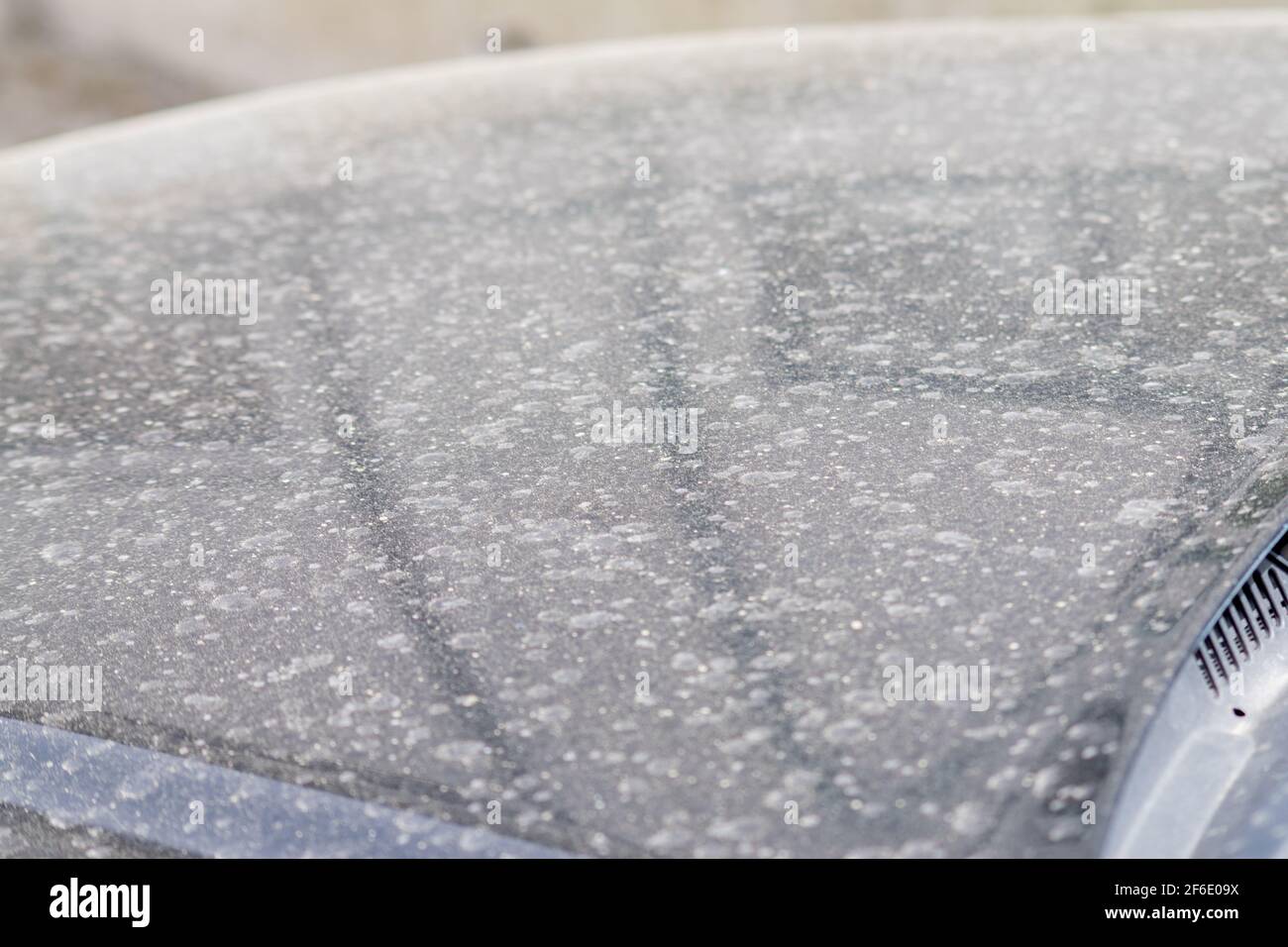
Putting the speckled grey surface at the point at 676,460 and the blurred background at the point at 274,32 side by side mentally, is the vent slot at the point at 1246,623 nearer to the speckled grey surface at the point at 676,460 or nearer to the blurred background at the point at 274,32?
the speckled grey surface at the point at 676,460

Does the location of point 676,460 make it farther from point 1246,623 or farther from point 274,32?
point 274,32

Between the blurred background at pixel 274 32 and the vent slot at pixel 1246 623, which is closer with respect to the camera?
the vent slot at pixel 1246 623

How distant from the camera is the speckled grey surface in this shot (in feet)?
2.18

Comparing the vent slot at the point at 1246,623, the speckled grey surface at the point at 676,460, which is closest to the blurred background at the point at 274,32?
the speckled grey surface at the point at 676,460

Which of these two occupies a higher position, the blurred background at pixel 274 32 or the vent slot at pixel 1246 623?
the blurred background at pixel 274 32

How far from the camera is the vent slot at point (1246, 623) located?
724 mm

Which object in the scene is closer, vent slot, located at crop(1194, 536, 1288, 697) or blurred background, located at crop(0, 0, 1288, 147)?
vent slot, located at crop(1194, 536, 1288, 697)

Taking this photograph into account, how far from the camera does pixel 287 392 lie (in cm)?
108

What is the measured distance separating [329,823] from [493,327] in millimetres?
599

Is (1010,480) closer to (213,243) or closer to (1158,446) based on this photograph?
(1158,446)

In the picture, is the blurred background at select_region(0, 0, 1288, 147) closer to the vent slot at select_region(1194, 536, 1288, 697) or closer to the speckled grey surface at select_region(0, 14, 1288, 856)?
the speckled grey surface at select_region(0, 14, 1288, 856)

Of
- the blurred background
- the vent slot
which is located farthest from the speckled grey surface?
the blurred background

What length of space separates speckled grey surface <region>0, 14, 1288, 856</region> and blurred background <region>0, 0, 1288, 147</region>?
309 cm

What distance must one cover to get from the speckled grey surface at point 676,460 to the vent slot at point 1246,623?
0.02m
